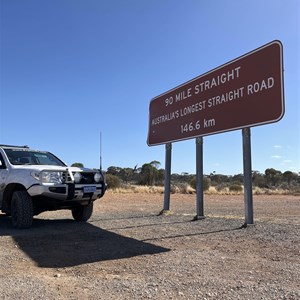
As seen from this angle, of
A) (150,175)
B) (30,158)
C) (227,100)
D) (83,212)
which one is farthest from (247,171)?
(150,175)

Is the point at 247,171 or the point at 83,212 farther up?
the point at 247,171

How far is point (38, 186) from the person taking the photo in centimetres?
938

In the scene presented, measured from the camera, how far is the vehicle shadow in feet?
21.2

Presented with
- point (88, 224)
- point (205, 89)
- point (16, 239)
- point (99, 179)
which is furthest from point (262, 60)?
point (16, 239)

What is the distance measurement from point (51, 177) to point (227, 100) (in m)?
4.96

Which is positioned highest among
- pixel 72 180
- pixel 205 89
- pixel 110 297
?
pixel 205 89

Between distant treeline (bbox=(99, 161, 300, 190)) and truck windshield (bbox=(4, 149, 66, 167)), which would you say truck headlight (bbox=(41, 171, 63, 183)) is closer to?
truck windshield (bbox=(4, 149, 66, 167))

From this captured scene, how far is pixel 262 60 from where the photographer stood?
9742mm

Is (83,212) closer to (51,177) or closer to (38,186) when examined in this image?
(51,177)

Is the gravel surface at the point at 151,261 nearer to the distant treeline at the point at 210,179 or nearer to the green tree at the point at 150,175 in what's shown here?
the distant treeline at the point at 210,179

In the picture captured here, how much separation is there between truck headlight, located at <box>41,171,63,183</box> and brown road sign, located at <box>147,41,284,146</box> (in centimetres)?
446

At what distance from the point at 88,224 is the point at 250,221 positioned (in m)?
4.13

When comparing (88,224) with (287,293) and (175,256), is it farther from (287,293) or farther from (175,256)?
(287,293)

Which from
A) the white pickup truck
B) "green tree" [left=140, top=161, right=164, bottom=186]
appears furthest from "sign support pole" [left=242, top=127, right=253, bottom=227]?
"green tree" [left=140, top=161, right=164, bottom=186]
